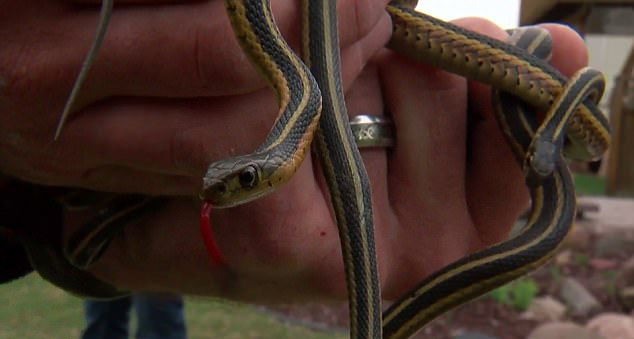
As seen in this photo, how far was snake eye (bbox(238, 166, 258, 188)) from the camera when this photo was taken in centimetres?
40

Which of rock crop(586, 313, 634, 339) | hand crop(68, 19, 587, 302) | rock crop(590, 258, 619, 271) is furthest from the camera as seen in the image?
rock crop(590, 258, 619, 271)

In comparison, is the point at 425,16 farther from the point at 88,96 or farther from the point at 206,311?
the point at 206,311

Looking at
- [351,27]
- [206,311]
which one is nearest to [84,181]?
[351,27]

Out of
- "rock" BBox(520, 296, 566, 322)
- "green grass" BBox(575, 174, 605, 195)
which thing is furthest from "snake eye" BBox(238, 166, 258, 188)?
"green grass" BBox(575, 174, 605, 195)

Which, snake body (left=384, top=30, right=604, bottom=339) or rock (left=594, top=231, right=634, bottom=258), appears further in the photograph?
rock (left=594, top=231, right=634, bottom=258)

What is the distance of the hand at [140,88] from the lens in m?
0.42

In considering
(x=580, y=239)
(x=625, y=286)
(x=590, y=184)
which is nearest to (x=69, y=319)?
(x=625, y=286)

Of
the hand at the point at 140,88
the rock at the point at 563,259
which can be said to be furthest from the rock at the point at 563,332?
the hand at the point at 140,88

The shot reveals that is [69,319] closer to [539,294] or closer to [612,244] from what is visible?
[539,294]

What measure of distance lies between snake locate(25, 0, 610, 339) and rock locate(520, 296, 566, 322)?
164cm

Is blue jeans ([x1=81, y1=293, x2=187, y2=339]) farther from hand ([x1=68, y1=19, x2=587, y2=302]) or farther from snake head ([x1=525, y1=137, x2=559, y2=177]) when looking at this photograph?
snake head ([x1=525, y1=137, x2=559, y2=177])

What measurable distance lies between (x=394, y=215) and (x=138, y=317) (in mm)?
754

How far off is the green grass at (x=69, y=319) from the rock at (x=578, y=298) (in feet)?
2.70

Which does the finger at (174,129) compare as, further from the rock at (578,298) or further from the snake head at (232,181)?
the rock at (578,298)
